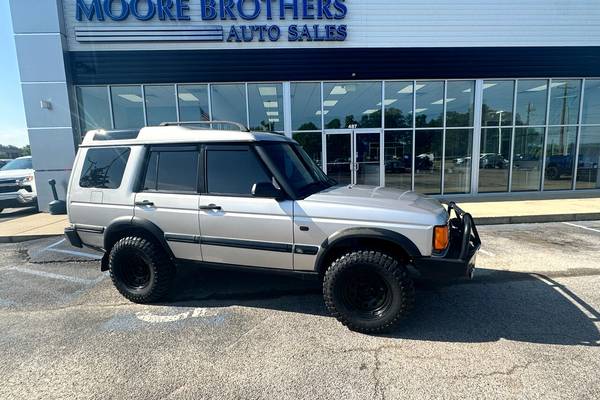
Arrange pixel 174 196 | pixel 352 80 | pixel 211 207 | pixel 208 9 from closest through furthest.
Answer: pixel 211 207 → pixel 174 196 → pixel 208 9 → pixel 352 80

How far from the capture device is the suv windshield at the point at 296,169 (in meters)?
3.46

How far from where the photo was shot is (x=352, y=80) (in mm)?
10703

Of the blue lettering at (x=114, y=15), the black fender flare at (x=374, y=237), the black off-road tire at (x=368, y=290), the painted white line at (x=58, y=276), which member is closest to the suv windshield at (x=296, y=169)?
the black fender flare at (x=374, y=237)

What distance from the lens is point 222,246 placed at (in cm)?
356

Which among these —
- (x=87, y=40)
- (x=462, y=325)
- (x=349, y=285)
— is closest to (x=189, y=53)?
(x=87, y=40)

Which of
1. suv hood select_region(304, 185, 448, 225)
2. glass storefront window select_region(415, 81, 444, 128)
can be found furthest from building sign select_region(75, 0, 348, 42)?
suv hood select_region(304, 185, 448, 225)

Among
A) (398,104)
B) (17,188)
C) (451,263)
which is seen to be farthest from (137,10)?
(451,263)

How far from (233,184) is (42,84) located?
34.2 ft

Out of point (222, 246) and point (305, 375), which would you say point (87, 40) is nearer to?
point (222, 246)

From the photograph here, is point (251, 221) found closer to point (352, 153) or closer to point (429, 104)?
point (352, 153)

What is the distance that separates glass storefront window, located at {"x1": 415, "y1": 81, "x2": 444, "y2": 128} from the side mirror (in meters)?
9.55

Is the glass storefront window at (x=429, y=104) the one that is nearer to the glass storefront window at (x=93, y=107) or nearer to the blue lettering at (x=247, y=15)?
the blue lettering at (x=247, y=15)

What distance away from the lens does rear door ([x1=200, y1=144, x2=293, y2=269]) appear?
11.0ft

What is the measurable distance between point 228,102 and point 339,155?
4203 mm
